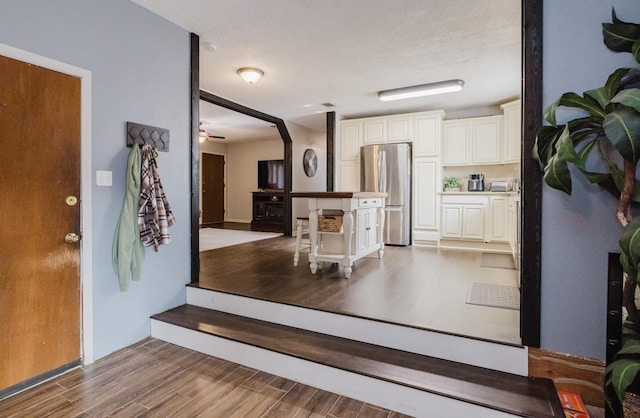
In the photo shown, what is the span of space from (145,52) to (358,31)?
174 centimetres

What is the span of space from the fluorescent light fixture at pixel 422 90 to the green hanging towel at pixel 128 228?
3.38 meters

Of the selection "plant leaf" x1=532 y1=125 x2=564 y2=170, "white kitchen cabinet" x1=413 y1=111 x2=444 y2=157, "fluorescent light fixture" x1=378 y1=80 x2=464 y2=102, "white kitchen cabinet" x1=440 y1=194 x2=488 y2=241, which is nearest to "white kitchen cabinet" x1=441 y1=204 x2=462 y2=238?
"white kitchen cabinet" x1=440 y1=194 x2=488 y2=241

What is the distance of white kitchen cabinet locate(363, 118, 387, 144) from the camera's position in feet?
18.4

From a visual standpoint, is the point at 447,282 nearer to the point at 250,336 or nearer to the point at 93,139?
the point at 250,336

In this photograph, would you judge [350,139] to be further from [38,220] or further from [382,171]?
[38,220]

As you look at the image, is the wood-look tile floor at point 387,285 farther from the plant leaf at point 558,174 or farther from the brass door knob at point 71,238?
the brass door knob at point 71,238

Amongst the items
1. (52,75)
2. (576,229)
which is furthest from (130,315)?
(576,229)

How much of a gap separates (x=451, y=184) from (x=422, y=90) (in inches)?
77.1

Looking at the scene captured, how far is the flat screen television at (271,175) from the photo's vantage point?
8.73 meters

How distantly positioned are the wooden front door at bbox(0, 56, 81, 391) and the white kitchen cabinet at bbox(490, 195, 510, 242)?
5.04m

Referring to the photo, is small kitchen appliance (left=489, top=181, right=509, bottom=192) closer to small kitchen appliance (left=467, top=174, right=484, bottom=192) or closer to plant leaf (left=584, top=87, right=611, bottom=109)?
small kitchen appliance (left=467, top=174, right=484, bottom=192)

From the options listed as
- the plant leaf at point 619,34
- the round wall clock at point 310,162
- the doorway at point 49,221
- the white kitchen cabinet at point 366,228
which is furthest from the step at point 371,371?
the round wall clock at point 310,162

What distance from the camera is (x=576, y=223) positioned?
5.44 ft

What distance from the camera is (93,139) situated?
215 centimetres
